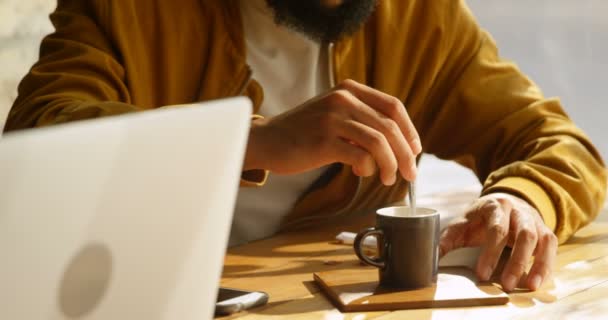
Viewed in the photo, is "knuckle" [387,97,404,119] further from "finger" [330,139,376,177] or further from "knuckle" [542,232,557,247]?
"knuckle" [542,232,557,247]

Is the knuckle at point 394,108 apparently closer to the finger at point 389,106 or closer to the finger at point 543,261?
the finger at point 389,106

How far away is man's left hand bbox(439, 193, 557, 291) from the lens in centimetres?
104

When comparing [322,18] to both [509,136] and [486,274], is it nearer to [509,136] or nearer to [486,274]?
[509,136]

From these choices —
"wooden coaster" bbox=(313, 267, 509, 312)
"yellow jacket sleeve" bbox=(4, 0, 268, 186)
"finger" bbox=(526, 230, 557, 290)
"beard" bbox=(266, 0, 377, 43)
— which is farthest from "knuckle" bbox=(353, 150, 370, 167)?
"beard" bbox=(266, 0, 377, 43)

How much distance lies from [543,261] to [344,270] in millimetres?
246

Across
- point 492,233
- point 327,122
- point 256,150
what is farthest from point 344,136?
point 492,233

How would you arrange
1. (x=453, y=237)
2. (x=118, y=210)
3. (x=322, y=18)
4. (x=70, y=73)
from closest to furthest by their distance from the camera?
(x=118, y=210) → (x=453, y=237) → (x=70, y=73) → (x=322, y=18)

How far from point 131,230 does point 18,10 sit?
1.74 metres

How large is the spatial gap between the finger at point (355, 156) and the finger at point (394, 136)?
0.03m

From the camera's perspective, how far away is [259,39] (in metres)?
1.55

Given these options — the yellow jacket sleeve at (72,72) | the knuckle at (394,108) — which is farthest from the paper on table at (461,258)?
the yellow jacket sleeve at (72,72)

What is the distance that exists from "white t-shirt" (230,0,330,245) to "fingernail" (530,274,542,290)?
0.62 m

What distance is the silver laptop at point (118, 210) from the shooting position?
42cm

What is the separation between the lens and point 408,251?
982mm
